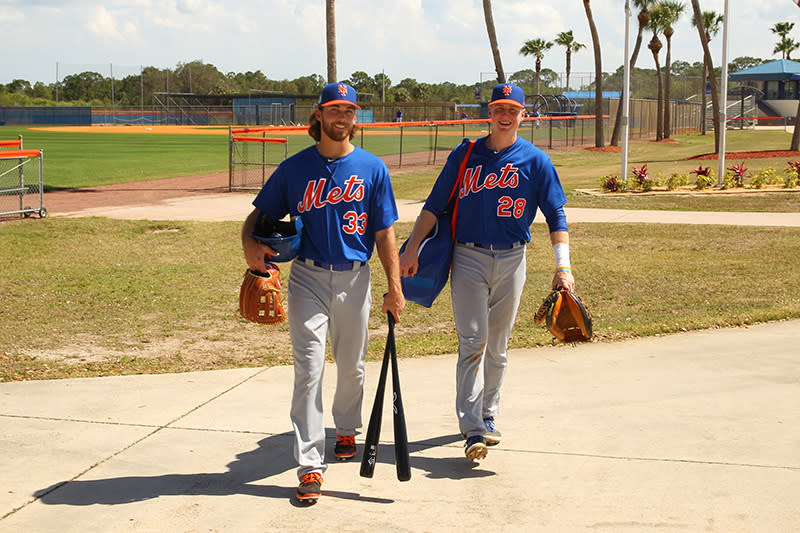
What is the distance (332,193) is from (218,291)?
526 cm

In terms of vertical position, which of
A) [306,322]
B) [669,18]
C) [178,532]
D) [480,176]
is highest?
[669,18]

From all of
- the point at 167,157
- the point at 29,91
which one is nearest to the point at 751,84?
the point at 167,157

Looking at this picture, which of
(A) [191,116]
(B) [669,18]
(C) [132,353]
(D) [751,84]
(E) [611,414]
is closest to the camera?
(E) [611,414]

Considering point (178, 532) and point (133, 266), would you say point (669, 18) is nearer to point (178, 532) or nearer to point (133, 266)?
point (133, 266)

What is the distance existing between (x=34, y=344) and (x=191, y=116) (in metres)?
69.6

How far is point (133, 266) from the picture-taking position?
10617mm

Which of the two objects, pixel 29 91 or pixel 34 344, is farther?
pixel 29 91

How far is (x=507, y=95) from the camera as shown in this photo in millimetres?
4543

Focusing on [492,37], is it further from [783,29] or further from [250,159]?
[783,29]

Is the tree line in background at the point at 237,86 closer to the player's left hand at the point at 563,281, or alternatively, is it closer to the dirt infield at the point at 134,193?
the dirt infield at the point at 134,193

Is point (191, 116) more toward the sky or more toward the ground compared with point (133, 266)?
more toward the sky

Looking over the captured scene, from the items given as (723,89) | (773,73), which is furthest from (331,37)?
(773,73)

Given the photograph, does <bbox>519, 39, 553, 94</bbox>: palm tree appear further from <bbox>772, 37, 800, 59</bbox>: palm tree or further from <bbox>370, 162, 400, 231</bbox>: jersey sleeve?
<bbox>370, 162, 400, 231</bbox>: jersey sleeve

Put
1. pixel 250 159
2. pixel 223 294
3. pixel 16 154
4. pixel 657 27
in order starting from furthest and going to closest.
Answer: pixel 657 27
pixel 250 159
pixel 16 154
pixel 223 294
